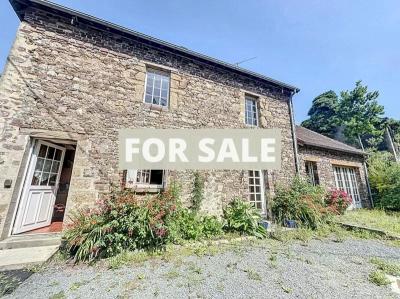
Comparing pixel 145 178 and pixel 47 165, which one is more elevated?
pixel 47 165

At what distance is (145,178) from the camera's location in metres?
5.77

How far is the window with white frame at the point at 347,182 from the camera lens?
984 cm

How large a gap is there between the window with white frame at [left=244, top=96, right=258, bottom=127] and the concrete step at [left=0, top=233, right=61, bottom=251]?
7160mm

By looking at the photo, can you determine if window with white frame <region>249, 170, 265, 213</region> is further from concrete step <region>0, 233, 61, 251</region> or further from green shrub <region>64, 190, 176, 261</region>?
concrete step <region>0, 233, 61, 251</region>

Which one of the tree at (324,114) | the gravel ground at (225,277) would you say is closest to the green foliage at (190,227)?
the gravel ground at (225,277)

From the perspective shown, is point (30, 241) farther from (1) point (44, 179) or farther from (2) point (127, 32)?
(2) point (127, 32)

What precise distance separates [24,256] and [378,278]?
648 cm

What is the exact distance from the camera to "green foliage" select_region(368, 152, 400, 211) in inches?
372

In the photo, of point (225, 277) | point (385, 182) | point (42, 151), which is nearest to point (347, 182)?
point (385, 182)

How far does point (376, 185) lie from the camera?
33.8 feet

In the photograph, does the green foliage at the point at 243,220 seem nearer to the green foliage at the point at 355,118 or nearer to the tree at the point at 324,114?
the green foliage at the point at 355,118

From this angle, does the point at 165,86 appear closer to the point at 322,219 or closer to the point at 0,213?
the point at 0,213

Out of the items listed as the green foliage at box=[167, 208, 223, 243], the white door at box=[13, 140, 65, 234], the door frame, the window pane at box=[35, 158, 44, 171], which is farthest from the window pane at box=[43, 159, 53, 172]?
the green foliage at box=[167, 208, 223, 243]

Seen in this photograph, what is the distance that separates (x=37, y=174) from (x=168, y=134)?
361 cm
